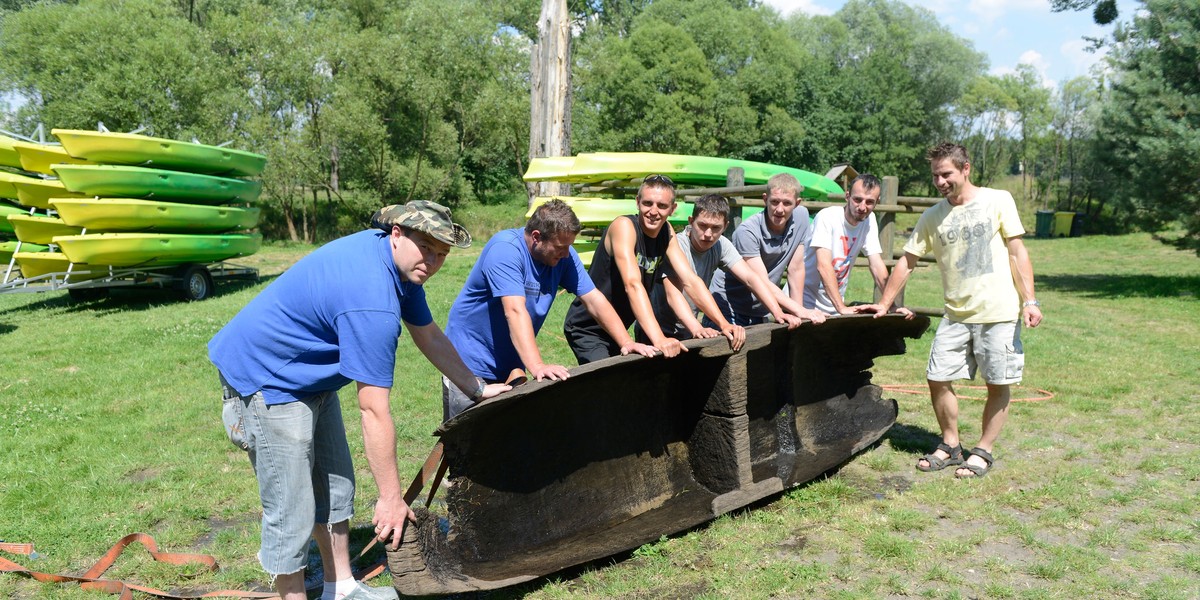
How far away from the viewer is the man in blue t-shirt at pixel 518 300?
3855 mm

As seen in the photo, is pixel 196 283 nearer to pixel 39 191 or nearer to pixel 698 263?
pixel 39 191

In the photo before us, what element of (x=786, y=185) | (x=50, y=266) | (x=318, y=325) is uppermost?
(x=786, y=185)

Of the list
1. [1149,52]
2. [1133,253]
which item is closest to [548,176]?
[1149,52]

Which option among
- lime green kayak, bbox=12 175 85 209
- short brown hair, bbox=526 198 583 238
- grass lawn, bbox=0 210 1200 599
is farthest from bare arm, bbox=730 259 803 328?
lime green kayak, bbox=12 175 85 209

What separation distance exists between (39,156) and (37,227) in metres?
1.25

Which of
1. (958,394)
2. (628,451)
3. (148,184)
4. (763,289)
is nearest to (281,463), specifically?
(628,451)

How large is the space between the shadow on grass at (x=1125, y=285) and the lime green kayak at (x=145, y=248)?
16096 mm

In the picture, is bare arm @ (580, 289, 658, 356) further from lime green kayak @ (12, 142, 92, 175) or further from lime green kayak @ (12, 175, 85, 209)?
lime green kayak @ (12, 175, 85, 209)

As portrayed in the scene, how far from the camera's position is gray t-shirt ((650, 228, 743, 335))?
17.1 feet

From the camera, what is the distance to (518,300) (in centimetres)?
387

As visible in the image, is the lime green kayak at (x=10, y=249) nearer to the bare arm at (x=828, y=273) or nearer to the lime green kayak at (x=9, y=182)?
the lime green kayak at (x=9, y=182)

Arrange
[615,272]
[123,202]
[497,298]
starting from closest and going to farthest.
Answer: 1. [497,298]
2. [615,272]
3. [123,202]

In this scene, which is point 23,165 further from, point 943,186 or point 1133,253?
point 1133,253

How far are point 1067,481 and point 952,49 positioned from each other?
51.9 metres
